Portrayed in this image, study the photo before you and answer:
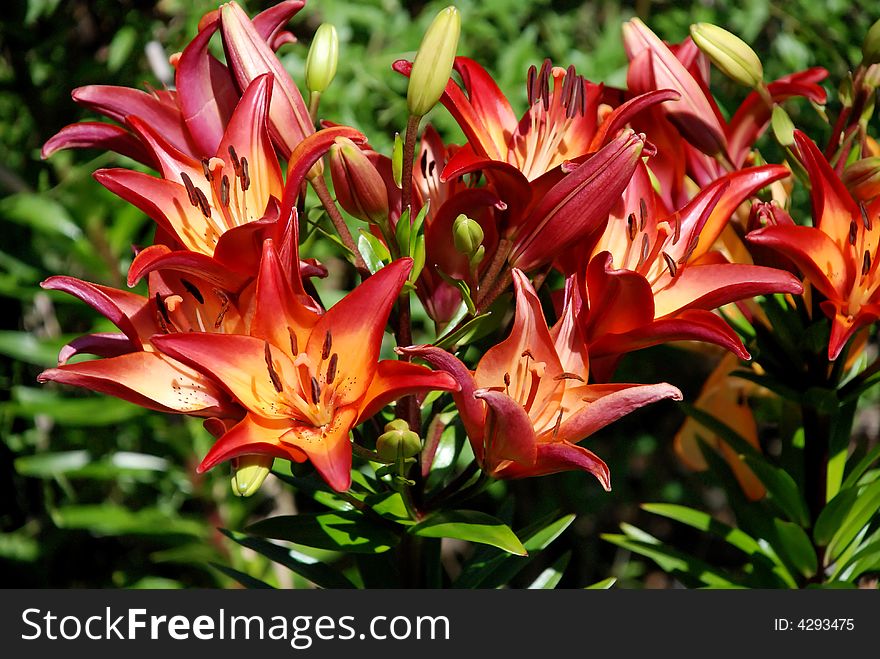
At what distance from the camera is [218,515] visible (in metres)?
1.38

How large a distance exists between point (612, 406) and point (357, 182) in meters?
0.23

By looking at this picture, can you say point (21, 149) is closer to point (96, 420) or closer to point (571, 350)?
point (96, 420)

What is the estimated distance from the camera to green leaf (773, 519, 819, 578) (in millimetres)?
823

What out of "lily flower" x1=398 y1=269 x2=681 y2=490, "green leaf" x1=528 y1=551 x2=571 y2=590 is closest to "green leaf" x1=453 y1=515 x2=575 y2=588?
"green leaf" x1=528 y1=551 x2=571 y2=590

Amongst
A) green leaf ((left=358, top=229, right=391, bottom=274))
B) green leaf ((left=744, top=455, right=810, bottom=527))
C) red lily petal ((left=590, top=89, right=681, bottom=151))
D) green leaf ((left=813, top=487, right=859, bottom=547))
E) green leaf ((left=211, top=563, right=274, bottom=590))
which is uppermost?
red lily petal ((left=590, top=89, right=681, bottom=151))

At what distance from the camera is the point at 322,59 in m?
0.72

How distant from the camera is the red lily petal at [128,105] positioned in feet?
2.32

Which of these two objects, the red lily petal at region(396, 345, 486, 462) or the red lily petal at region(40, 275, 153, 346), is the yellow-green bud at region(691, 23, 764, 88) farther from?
the red lily petal at region(40, 275, 153, 346)

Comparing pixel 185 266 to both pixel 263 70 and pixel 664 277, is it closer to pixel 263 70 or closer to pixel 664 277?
pixel 263 70

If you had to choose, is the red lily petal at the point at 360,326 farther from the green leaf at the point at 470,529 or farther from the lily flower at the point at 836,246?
the lily flower at the point at 836,246

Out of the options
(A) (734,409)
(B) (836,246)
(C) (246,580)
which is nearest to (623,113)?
(B) (836,246)

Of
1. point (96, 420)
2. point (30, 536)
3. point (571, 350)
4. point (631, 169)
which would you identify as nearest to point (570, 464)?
point (571, 350)

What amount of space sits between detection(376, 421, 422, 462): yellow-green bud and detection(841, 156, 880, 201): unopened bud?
41 centimetres
